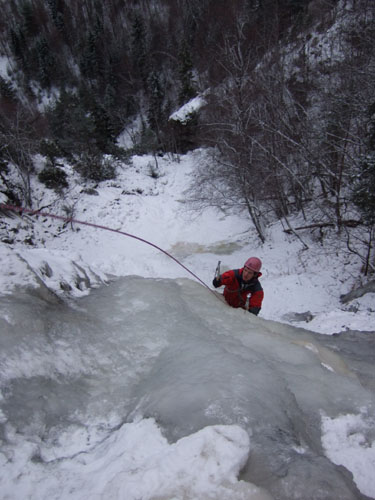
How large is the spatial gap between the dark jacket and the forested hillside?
13.2ft

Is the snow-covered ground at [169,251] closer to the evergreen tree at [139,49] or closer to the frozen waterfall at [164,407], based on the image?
the frozen waterfall at [164,407]

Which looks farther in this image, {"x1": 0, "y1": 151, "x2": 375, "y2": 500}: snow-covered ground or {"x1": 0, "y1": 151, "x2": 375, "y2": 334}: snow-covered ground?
{"x1": 0, "y1": 151, "x2": 375, "y2": 334}: snow-covered ground

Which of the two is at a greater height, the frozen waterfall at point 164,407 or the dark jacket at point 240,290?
the dark jacket at point 240,290

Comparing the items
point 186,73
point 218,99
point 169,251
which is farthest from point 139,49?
point 169,251

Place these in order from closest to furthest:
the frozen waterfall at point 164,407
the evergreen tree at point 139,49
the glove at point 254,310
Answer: the frozen waterfall at point 164,407
the glove at point 254,310
the evergreen tree at point 139,49

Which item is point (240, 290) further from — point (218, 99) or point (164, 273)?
point (218, 99)

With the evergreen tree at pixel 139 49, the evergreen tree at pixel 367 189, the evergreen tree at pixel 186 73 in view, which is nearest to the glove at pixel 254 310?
the evergreen tree at pixel 367 189

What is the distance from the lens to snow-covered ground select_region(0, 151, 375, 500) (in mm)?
1341

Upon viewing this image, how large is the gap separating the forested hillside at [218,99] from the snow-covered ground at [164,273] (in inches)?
46.1

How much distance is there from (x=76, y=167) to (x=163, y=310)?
1559cm

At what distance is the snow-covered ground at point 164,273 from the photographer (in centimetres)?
134

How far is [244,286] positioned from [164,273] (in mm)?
6108

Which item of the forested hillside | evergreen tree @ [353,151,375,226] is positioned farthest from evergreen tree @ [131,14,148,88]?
evergreen tree @ [353,151,375,226]

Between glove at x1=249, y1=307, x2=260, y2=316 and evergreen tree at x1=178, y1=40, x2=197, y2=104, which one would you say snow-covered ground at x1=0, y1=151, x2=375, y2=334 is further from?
evergreen tree at x1=178, y1=40, x2=197, y2=104
